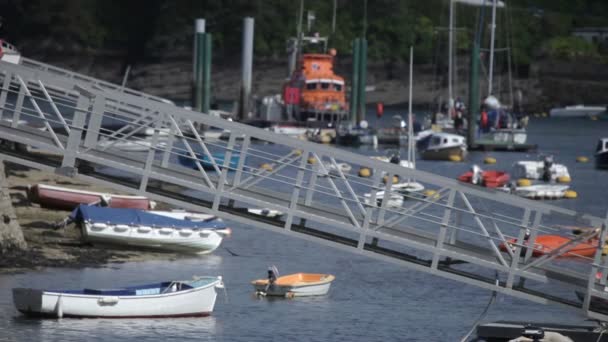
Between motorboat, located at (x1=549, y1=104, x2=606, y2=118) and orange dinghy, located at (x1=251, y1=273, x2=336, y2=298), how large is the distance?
131736 mm

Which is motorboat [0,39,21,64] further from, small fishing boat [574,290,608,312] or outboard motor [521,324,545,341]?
small fishing boat [574,290,608,312]

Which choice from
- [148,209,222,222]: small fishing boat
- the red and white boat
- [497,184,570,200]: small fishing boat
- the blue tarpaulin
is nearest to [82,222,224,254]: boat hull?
the blue tarpaulin

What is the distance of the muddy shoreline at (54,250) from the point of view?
141 ft

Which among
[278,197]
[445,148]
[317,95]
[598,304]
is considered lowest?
[445,148]

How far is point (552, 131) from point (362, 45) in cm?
3961

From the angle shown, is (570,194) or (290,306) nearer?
(290,306)

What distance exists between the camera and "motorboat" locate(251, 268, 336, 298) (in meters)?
40.8

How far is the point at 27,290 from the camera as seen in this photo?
35.7m

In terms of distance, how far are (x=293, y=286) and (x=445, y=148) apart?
55.4 metres

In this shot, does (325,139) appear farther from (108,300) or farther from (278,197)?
(278,197)

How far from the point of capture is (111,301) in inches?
1410

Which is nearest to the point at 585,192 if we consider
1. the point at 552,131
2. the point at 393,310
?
the point at 393,310

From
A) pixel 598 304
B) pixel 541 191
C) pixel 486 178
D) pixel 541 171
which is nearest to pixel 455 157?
pixel 541 171

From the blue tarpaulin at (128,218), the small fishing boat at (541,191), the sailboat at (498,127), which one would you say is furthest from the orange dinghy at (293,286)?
the sailboat at (498,127)
